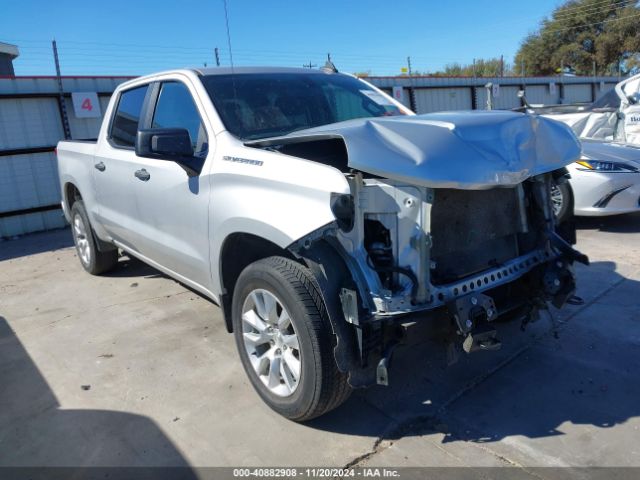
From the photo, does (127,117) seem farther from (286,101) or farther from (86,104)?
(86,104)

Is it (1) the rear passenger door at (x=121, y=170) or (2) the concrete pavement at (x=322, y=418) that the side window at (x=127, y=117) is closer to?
(1) the rear passenger door at (x=121, y=170)

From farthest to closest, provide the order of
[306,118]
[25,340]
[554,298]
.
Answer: [25,340] < [306,118] < [554,298]

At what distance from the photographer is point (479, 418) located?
2857mm

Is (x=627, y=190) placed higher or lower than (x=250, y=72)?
lower

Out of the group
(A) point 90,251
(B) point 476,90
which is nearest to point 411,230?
(A) point 90,251

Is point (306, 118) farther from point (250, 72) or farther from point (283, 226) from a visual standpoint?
point (283, 226)

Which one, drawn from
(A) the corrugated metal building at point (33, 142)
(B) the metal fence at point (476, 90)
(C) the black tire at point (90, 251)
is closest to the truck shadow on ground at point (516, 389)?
(C) the black tire at point (90, 251)

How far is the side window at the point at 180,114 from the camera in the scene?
3437mm

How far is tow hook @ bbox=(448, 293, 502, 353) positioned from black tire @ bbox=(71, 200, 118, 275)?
4416 mm

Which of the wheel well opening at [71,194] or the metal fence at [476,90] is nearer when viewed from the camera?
the wheel well opening at [71,194]

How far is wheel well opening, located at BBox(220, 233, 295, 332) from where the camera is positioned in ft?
9.92

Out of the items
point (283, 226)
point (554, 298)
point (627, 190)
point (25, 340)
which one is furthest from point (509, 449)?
point (627, 190)

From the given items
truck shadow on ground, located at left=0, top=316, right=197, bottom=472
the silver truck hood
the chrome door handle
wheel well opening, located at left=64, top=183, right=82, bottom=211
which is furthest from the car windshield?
wheel well opening, located at left=64, top=183, right=82, bottom=211

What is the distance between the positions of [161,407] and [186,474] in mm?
693
